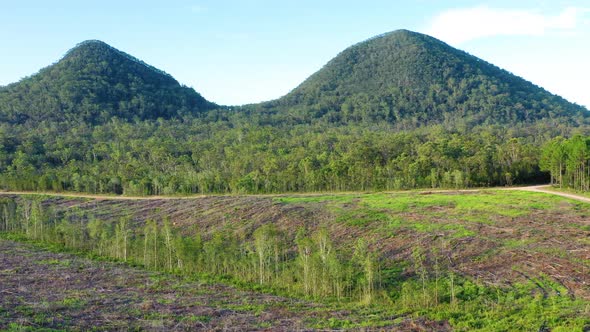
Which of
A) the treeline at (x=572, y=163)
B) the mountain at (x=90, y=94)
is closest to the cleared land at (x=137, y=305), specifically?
the treeline at (x=572, y=163)

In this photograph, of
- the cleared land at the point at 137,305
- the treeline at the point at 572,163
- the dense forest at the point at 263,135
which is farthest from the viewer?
the dense forest at the point at 263,135

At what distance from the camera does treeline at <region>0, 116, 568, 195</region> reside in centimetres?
7250

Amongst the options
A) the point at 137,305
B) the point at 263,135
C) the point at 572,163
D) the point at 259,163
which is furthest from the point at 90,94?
the point at 137,305

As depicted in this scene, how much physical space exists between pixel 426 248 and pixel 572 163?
1046 inches

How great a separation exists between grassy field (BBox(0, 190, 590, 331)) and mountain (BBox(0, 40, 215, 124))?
91276mm

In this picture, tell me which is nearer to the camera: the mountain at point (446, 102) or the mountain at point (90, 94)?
the mountain at point (90, 94)

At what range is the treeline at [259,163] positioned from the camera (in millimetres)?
72500

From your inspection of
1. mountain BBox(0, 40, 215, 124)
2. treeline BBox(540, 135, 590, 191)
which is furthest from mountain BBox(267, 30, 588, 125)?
treeline BBox(540, 135, 590, 191)

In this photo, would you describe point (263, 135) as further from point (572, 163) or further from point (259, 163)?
point (572, 163)

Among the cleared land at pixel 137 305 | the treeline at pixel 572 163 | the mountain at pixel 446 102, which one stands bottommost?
→ the cleared land at pixel 137 305

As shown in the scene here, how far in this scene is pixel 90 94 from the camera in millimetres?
163625

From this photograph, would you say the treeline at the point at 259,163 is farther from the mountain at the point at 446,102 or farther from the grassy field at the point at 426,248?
the mountain at the point at 446,102

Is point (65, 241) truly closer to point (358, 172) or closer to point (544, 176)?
point (358, 172)

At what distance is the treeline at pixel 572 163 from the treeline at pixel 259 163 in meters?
7.12
